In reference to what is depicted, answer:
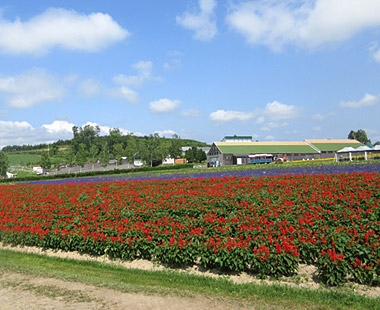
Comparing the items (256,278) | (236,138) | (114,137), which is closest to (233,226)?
(256,278)

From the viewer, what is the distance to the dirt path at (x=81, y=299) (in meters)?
4.66

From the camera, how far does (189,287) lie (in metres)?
5.59

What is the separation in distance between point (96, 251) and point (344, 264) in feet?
18.8

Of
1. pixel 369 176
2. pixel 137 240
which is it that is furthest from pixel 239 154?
pixel 137 240

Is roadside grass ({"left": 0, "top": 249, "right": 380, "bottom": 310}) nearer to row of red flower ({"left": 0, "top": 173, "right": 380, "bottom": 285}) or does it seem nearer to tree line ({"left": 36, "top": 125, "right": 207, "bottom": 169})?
row of red flower ({"left": 0, "top": 173, "right": 380, "bottom": 285})

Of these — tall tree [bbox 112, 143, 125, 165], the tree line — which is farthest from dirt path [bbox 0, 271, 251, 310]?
tall tree [bbox 112, 143, 125, 165]

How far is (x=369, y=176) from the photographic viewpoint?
10.8 m

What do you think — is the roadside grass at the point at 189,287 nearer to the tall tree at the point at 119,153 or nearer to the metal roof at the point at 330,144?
the tall tree at the point at 119,153

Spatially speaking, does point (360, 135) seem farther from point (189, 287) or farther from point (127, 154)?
point (189, 287)

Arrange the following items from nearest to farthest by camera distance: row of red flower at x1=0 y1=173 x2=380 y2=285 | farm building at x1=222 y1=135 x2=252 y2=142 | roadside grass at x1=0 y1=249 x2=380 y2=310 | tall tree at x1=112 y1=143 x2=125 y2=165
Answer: roadside grass at x1=0 y1=249 x2=380 y2=310 → row of red flower at x1=0 y1=173 x2=380 y2=285 → tall tree at x1=112 y1=143 x2=125 y2=165 → farm building at x1=222 y1=135 x2=252 y2=142

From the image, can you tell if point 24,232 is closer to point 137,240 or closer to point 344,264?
point 137,240

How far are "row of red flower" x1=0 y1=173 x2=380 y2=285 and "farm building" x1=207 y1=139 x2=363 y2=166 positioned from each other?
5498cm

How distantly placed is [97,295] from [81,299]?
0.84ft

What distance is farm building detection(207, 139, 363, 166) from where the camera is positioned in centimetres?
6844
